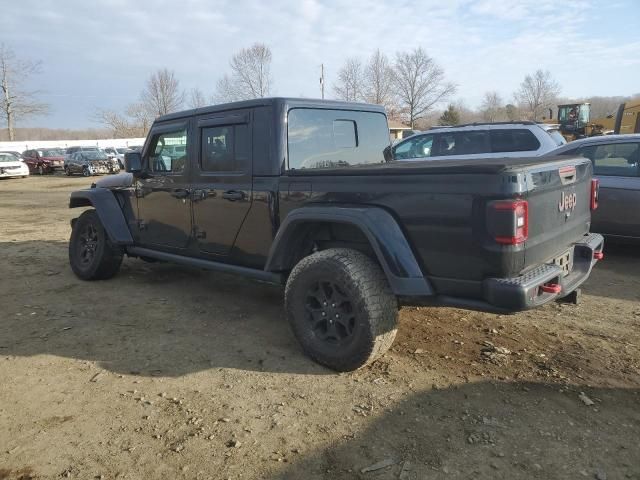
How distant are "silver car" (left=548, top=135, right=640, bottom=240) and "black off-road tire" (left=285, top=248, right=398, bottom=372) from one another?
4.21m

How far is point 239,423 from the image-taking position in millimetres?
2922

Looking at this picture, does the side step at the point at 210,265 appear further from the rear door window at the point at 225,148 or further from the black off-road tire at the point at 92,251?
the rear door window at the point at 225,148

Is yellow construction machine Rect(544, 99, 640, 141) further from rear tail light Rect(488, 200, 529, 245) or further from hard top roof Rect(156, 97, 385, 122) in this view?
rear tail light Rect(488, 200, 529, 245)

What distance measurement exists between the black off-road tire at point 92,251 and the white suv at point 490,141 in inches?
204

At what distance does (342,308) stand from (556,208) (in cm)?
156

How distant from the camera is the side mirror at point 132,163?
5152 mm

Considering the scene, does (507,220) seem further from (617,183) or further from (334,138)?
(617,183)

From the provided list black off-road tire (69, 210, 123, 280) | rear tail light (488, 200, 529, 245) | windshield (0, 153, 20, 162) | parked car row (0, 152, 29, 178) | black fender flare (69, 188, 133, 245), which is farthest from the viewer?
windshield (0, 153, 20, 162)

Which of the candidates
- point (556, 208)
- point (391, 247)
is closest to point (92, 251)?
point (391, 247)

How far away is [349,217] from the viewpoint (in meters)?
3.29

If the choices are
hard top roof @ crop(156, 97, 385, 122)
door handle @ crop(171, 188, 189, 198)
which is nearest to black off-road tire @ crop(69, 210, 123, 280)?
door handle @ crop(171, 188, 189, 198)

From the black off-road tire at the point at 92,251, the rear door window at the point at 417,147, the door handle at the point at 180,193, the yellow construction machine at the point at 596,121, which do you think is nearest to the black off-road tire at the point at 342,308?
the door handle at the point at 180,193

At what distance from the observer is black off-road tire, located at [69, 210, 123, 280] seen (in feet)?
18.8

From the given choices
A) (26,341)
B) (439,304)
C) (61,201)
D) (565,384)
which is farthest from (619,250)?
(61,201)
